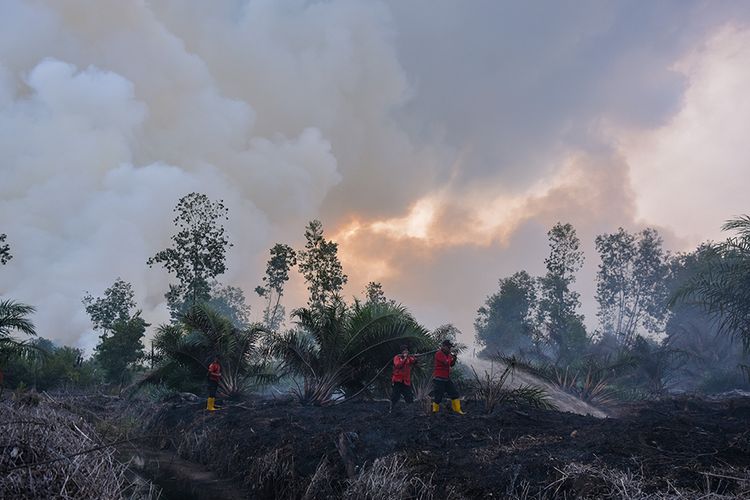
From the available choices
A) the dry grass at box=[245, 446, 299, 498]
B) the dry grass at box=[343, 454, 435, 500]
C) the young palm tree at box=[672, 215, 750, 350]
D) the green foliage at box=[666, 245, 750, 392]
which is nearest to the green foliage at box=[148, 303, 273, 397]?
the dry grass at box=[245, 446, 299, 498]

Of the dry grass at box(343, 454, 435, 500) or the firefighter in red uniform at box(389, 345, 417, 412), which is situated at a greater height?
the firefighter in red uniform at box(389, 345, 417, 412)

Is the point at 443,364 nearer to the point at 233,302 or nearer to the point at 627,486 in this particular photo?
the point at 627,486

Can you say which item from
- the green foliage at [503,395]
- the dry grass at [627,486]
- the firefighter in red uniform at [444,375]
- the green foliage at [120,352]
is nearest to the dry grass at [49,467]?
the dry grass at [627,486]

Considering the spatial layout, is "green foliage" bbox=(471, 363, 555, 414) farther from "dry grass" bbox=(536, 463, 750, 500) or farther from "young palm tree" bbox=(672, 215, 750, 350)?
"young palm tree" bbox=(672, 215, 750, 350)

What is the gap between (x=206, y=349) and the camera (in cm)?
1883

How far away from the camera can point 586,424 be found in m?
9.84

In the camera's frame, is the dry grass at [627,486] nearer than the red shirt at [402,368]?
Yes

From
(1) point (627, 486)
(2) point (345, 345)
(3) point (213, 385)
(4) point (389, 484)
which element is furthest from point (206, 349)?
(1) point (627, 486)

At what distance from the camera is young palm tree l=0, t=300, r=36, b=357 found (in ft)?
59.6

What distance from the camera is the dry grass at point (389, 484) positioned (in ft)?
22.2

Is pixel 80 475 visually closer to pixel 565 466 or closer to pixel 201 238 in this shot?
pixel 565 466

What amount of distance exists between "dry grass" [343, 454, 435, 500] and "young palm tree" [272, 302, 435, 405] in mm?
8602

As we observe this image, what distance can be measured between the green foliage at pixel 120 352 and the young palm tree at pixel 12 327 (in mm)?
9677

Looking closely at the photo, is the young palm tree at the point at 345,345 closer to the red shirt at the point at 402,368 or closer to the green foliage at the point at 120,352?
the red shirt at the point at 402,368
